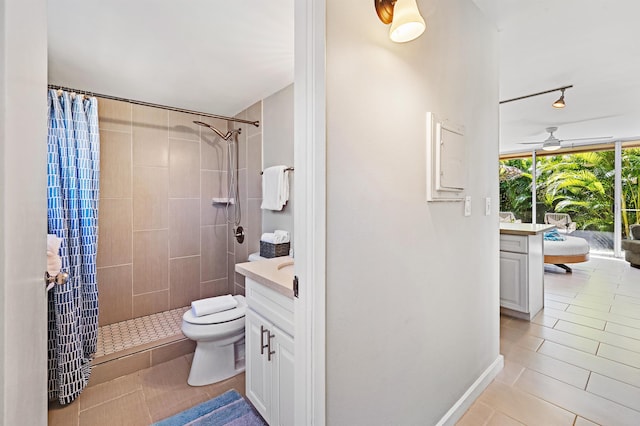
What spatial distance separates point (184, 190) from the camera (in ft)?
9.94

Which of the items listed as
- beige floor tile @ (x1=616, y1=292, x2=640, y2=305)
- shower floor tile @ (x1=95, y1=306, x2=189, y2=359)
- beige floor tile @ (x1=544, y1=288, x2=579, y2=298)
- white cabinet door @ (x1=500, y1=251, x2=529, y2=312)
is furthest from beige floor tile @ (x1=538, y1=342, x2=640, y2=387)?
shower floor tile @ (x1=95, y1=306, x2=189, y2=359)

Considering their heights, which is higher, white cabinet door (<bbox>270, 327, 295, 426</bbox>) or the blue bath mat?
white cabinet door (<bbox>270, 327, 295, 426</bbox>)

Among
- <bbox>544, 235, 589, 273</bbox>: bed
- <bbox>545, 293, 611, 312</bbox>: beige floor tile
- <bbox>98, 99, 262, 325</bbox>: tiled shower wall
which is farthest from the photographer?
<bbox>544, 235, 589, 273</bbox>: bed

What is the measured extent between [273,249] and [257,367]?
1.00 metres

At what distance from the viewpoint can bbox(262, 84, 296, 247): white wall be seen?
245cm

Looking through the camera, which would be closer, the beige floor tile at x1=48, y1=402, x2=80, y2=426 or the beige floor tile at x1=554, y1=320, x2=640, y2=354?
the beige floor tile at x1=48, y1=402, x2=80, y2=426

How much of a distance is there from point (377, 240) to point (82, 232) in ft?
7.20

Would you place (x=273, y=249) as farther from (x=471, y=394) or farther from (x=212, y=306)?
(x=471, y=394)

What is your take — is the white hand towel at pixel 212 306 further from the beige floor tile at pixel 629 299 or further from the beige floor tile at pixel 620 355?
the beige floor tile at pixel 629 299

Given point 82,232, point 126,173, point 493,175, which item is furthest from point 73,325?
point 493,175

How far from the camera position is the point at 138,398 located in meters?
1.86

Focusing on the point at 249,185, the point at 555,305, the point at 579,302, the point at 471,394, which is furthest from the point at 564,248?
the point at 249,185

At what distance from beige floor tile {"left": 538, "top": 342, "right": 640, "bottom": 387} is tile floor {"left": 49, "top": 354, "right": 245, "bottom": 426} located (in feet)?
8.07

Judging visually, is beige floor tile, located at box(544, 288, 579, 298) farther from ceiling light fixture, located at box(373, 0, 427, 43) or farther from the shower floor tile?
the shower floor tile
